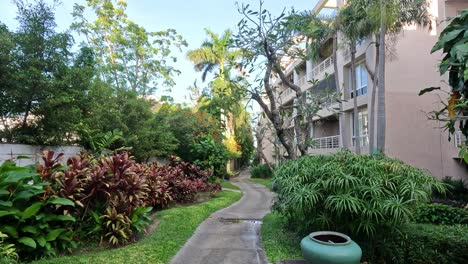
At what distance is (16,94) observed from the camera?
21.8 feet

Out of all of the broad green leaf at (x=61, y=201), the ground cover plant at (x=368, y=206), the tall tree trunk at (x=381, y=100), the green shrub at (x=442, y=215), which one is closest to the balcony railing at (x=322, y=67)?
the tall tree trunk at (x=381, y=100)

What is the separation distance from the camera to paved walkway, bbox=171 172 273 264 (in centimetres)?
573

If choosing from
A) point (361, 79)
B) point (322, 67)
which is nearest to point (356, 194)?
point (361, 79)

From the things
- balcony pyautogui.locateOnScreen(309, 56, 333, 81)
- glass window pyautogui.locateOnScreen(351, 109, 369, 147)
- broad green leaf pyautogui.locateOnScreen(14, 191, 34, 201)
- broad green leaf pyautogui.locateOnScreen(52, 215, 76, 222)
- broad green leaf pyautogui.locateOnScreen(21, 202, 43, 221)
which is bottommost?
broad green leaf pyautogui.locateOnScreen(52, 215, 76, 222)

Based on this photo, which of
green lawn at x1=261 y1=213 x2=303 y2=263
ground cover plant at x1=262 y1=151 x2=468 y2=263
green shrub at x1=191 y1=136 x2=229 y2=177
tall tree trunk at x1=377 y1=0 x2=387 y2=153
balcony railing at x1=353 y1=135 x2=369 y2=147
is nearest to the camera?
ground cover plant at x1=262 y1=151 x2=468 y2=263

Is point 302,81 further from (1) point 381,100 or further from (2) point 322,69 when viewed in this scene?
(1) point 381,100

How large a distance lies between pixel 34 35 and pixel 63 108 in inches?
64.8

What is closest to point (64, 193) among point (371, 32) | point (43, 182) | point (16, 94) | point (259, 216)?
point (43, 182)

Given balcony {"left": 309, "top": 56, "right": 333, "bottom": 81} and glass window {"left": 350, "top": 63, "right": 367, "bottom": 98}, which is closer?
glass window {"left": 350, "top": 63, "right": 367, "bottom": 98}

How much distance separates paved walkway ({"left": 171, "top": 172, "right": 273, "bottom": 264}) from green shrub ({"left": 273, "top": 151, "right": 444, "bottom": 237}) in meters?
1.16

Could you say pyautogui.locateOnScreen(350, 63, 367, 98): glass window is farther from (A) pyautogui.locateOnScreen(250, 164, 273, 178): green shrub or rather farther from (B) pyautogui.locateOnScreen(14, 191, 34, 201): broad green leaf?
(B) pyautogui.locateOnScreen(14, 191, 34, 201): broad green leaf

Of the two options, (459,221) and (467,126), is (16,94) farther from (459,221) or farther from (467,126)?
(459,221)

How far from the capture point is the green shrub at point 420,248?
20.3 ft

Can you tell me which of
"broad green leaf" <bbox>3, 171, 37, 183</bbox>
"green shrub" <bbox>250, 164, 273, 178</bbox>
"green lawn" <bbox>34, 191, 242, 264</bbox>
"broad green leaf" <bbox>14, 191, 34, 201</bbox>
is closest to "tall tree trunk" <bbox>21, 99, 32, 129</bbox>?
"broad green leaf" <bbox>3, 171, 37, 183</bbox>
